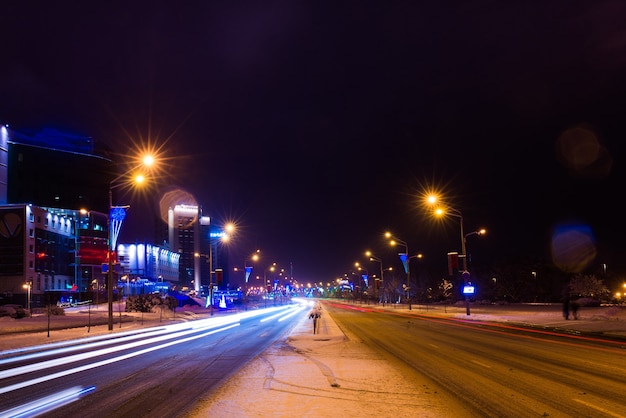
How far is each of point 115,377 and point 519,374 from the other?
9950 mm

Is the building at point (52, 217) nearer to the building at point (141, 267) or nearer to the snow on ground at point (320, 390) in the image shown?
the building at point (141, 267)

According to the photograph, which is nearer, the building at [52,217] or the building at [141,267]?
the building at [52,217]

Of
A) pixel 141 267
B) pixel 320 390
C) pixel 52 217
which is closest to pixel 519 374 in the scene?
pixel 320 390

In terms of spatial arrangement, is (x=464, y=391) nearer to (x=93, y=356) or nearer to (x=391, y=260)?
(x=93, y=356)

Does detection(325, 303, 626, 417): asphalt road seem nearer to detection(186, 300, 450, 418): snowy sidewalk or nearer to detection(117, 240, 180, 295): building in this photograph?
detection(186, 300, 450, 418): snowy sidewalk

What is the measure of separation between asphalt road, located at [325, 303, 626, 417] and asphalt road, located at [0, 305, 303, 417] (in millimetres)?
4947

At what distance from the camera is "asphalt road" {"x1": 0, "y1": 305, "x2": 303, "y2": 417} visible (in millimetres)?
9328

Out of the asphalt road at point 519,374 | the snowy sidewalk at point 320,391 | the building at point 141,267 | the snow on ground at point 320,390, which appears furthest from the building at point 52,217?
the snowy sidewalk at point 320,391

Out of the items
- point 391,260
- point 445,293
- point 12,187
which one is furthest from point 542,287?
point 12,187

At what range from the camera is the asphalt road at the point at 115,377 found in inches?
367

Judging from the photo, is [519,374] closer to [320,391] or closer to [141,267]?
[320,391]

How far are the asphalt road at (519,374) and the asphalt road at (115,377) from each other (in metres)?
4.95

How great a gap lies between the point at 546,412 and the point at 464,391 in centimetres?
215

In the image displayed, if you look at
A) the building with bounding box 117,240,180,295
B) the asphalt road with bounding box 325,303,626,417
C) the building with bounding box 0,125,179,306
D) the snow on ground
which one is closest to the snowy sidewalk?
the snow on ground
